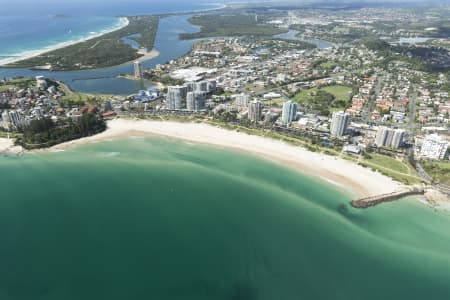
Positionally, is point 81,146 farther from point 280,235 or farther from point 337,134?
point 337,134

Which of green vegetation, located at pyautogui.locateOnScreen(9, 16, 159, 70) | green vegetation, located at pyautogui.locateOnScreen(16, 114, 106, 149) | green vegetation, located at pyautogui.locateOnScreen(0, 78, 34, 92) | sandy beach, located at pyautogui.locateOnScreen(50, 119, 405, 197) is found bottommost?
sandy beach, located at pyautogui.locateOnScreen(50, 119, 405, 197)

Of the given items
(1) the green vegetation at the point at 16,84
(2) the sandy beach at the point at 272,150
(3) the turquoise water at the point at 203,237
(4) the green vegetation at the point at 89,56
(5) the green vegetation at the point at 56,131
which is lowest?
(3) the turquoise water at the point at 203,237

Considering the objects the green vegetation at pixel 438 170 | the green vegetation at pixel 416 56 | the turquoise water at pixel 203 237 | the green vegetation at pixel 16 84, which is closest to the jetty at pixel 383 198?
the turquoise water at pixel 203 237

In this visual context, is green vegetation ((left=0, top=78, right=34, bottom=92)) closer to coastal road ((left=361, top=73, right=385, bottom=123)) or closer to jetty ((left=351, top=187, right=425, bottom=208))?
jetty ((left=351, top=187, right=425, bottom=208))

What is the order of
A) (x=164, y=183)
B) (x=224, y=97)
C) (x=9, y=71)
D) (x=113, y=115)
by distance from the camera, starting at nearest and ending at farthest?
1. (x=164, y=183)
2. (x=113, y=115)
3. (x=224, y=97)
4. (x=9, y=71)

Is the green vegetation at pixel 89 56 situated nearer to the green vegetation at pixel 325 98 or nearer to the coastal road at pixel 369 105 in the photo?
the green vegetation at pixel 325 98

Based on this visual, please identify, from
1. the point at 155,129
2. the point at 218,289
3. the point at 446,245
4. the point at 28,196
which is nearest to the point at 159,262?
the point at 218,289

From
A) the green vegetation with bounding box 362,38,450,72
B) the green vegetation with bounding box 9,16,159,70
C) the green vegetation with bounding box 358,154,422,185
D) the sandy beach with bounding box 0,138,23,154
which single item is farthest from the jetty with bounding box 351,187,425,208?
the green vegetation with bounding box 9,16,159,70
